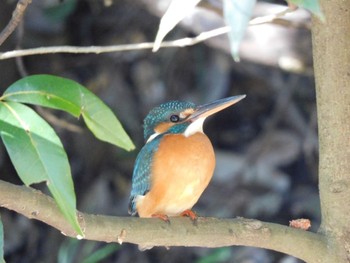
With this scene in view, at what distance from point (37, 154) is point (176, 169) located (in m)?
0.98

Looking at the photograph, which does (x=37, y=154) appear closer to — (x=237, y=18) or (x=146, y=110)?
(x=237, y=18)

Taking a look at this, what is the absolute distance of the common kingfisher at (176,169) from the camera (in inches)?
98.0

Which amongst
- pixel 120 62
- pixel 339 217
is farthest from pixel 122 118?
pixel 339 217

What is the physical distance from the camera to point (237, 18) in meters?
1.13

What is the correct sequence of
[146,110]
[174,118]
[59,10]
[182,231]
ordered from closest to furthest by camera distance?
1. [182,231]
2. [174,118]
3. [59,10]
4. [146,110]

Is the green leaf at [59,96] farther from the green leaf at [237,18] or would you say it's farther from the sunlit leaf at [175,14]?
the green leaf at [237,18]

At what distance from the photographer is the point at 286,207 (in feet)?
14.4

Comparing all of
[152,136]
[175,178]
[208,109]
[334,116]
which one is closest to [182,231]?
[334,116]

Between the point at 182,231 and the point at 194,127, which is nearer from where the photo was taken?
the point at 182,231

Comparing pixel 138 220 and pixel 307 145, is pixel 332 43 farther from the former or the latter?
pixel 307 145

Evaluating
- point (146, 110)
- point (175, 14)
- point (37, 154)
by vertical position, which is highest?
point (175, 14)

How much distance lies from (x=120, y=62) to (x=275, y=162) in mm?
1015

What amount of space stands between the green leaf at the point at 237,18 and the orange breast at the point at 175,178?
1351mm

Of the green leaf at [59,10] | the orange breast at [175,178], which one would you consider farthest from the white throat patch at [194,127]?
the green leaf at [59,10]
